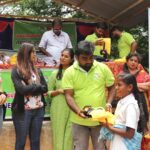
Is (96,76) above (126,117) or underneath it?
above

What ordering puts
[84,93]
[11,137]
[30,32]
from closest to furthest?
[84,93], [11,137], [30,32]

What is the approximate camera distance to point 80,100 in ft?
17.5

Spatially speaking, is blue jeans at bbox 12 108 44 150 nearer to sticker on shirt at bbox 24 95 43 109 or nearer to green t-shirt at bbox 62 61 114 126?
sticker on shirt at bbox 24 95 43 109

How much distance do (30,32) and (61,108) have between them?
5.05 m

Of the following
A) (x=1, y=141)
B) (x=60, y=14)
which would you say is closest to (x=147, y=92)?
(x=1, y=141)

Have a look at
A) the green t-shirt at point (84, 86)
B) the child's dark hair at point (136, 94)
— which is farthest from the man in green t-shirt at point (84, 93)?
the child's dark hair at point (136, 94)

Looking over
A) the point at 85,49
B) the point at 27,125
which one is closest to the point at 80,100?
the point at 85,49

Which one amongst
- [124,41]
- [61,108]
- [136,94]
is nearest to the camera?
[136,94]

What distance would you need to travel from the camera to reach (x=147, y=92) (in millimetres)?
6207

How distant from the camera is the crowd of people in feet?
14.5

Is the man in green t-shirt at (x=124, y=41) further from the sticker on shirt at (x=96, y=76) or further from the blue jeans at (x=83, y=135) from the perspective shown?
the blue jeans at (x=83, y=135)

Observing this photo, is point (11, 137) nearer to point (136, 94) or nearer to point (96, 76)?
point (96, 76)

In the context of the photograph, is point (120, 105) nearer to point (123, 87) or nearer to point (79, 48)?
point (123, 87)

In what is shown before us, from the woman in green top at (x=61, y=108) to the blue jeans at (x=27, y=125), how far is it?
462 millimetres
